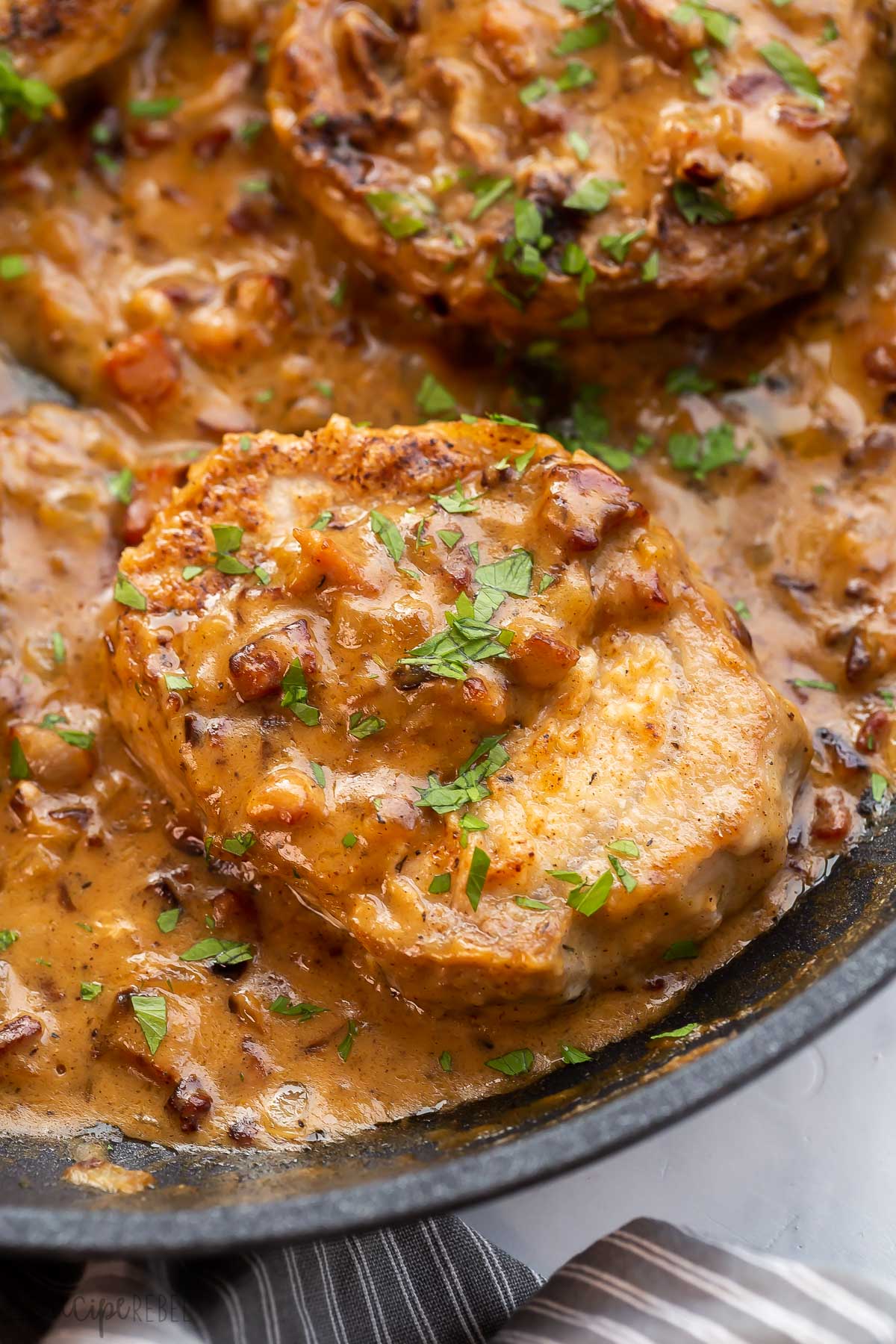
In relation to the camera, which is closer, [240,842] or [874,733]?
[240,842]

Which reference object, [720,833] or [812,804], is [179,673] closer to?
[720,833]

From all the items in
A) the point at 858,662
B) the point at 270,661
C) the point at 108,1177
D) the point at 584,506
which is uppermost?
the point at 584,506

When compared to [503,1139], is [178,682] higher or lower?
higher

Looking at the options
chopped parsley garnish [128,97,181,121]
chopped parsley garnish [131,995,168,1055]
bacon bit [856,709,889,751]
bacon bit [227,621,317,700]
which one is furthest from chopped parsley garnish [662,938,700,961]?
chopped parsley garnish [128,97,181,121]

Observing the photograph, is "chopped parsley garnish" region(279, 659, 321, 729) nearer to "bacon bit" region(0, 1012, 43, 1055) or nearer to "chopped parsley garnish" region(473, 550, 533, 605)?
"chopped parsley garnish" region(473, 550, 533, 605)

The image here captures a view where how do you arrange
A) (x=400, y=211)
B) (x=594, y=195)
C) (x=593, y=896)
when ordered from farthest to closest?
(x=400, y=211) < (x=594, y=195) < (x=593, y=896)

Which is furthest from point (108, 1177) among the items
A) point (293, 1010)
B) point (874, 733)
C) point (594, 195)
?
point (594, 195)

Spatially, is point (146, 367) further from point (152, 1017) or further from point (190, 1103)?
point (190, 1103)
